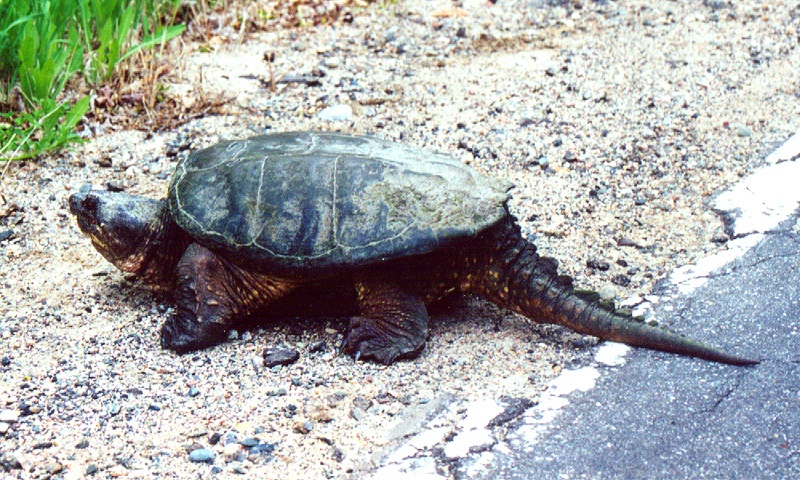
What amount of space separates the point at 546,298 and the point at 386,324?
0.59 m

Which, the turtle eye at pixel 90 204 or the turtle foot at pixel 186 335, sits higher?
the turtle eye at pixel 90 204

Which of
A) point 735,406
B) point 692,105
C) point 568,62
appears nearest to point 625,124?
point 692,105

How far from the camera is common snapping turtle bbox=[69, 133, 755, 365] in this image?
106 inches

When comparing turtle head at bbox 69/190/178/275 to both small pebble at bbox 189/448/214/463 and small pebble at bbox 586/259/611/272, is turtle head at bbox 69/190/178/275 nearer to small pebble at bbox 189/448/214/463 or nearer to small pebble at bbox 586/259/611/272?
small pebble at bbox 189/448/214/463

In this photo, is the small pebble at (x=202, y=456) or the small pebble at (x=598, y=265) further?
the small pebble at (x=598, y=265)

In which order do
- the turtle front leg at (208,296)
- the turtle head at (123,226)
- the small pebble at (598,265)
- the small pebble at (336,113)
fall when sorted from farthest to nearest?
the small pebble at (336,113) < the small pebble at (598,265) < the turtle head at (123,226) < the turtle front leg at (208,296)

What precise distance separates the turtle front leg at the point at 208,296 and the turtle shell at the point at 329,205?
100 millimetres

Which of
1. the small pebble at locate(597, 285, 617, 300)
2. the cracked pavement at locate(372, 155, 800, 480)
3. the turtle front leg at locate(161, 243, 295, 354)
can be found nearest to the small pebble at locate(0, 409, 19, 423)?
the turtle front leg at locate(161, 243, 295, 354)

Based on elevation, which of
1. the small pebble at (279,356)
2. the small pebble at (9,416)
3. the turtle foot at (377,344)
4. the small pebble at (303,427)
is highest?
the turtle foot at (377,344)

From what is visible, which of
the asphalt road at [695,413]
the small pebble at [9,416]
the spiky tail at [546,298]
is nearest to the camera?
the asphalt road at [695,413]

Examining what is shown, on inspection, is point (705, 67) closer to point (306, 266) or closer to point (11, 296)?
point (306, 266)

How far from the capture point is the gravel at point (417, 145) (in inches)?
95.7

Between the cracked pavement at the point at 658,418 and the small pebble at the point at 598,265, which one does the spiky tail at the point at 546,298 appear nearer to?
the cracked pavement at the point at 658,418

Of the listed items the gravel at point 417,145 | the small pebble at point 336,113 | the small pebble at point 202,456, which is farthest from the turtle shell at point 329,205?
the small pebble at point 336,113
